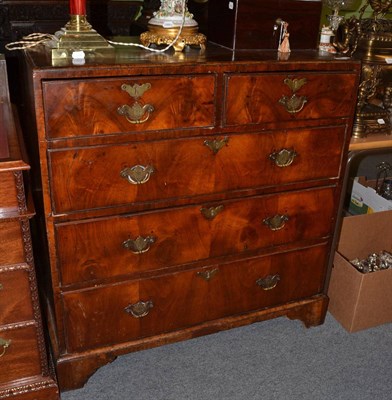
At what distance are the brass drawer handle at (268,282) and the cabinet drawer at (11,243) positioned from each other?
0.86 m

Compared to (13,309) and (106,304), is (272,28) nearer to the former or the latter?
(106,304)

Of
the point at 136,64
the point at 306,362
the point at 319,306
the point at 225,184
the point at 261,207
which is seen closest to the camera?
the point at 136,64

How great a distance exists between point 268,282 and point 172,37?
0.93m

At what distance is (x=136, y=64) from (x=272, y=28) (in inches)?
22.1

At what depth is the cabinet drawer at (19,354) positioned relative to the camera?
1.47 m

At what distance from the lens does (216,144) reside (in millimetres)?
1497

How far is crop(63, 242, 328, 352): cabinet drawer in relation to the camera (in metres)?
1.59

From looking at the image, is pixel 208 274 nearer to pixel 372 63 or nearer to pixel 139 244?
pixel 139 244

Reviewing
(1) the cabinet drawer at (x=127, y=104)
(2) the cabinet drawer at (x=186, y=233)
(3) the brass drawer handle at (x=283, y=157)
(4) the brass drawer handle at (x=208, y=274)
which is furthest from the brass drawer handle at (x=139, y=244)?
(3) the brass drawer handle at (x=283, y=157)

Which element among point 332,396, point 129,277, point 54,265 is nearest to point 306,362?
point 332,396

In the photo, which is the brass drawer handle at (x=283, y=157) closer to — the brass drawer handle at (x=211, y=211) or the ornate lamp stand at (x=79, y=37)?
the brass drawer handle at (x=211, y=211)

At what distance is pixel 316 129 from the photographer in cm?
163

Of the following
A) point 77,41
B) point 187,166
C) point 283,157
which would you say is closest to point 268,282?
point 283,157

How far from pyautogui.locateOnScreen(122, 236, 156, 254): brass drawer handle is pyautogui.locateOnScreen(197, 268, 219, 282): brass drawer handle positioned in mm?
236
